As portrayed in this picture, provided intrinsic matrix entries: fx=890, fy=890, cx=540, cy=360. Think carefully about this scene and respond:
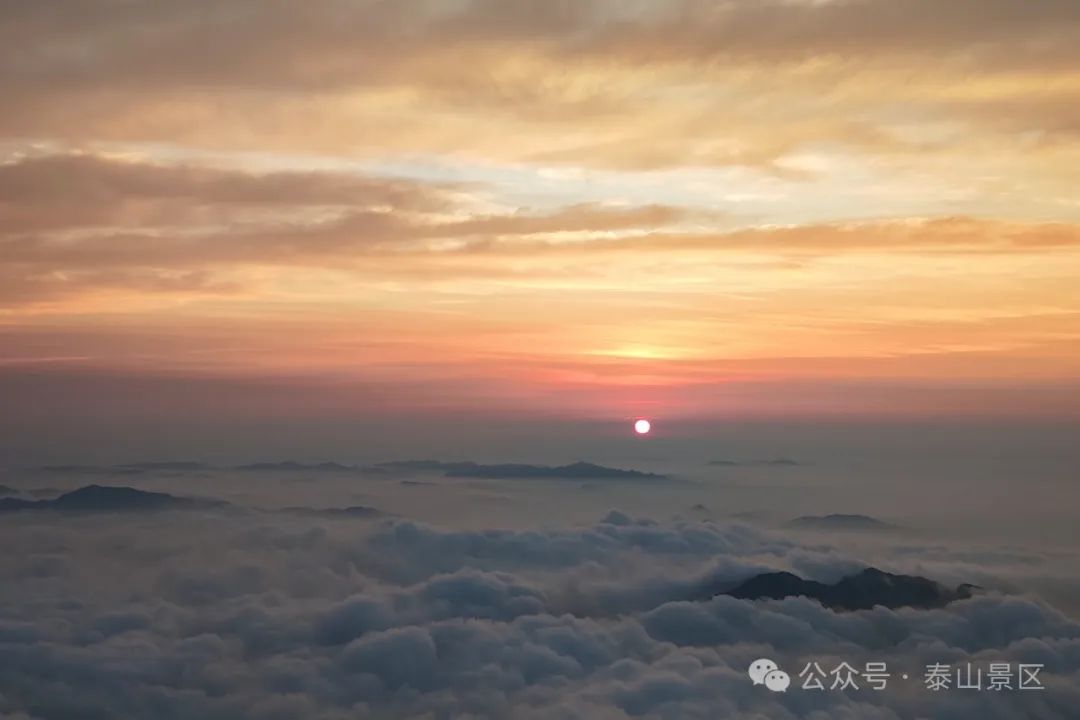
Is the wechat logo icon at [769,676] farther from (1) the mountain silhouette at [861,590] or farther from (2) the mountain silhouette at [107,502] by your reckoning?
(2) the mountain silhouette at [107,502]

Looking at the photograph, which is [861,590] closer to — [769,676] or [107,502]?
[769,676]

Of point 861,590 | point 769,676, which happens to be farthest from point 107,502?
point 769,676

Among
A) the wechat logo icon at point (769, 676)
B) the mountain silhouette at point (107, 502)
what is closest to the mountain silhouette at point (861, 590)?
the wechat logo icon at point (769, 676)

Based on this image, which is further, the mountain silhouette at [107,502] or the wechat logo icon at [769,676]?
the mountain silhouette at [107,502]

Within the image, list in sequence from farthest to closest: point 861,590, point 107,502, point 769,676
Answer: point 107,502
point 861,590
point 769,676

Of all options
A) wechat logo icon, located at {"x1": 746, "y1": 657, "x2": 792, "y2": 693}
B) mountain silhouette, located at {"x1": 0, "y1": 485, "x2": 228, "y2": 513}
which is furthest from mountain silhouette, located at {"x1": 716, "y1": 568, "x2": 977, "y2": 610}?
mountain silhouette, located at {"x1": 0, "y1": 485, "x2": 228, "y2": 513}

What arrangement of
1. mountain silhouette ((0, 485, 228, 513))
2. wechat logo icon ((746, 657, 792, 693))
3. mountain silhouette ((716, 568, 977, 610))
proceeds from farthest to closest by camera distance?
1. mountain silhouette ((0, 485, 228, 513))
2. mountain silhouette ((716, 568, 977, 610))
3. wechat logo icon ((746, 657, 792, 693))

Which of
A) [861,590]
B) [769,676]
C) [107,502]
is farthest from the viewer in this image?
[107,502]

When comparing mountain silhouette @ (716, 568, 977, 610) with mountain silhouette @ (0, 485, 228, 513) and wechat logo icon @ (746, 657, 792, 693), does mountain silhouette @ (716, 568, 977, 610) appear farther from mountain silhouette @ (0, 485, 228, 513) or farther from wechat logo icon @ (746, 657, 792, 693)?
mountain silhouette @ (0, 485, 228, 513)

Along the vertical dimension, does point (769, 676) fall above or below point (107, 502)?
above
